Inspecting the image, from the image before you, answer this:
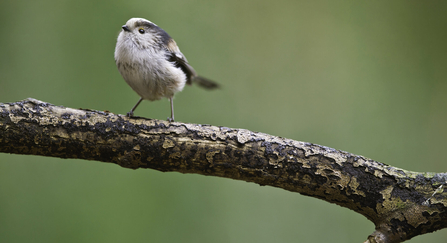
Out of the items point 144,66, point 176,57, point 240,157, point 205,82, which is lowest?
point 240,157

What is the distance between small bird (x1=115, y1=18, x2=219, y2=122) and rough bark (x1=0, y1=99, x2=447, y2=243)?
0.19 m

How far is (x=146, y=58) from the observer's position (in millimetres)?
1260

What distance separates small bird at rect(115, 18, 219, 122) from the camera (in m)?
1.26

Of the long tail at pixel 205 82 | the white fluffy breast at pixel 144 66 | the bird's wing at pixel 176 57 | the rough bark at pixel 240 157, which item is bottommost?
the rough bark at pixel 240 157

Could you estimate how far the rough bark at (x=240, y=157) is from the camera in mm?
1047

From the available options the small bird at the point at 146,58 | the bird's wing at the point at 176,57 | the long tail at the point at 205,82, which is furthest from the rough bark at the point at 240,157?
the long tail at the point at 205,82

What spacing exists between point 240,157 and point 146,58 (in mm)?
571

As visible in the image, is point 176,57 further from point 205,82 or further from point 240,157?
point 240,157

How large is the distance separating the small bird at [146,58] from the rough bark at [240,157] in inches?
7.4

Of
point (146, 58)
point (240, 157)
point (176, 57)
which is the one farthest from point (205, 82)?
point (240, 157)

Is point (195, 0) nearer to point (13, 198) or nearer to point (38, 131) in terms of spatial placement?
point (38, 131)

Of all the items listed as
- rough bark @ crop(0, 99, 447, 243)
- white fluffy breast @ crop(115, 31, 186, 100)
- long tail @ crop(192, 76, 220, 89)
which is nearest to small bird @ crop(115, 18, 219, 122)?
white fluffy breast @ crop(115, 31, 186, 100)

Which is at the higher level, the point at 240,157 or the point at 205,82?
the point at 205,82

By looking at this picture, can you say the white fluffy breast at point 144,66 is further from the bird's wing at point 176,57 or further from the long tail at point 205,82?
the long tail at point 205,82
